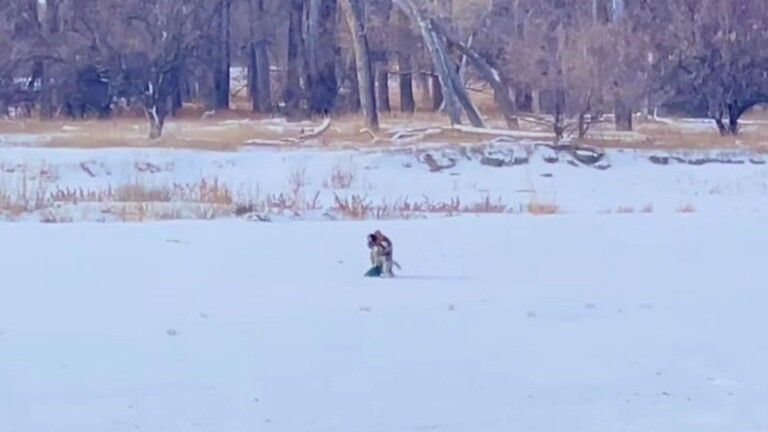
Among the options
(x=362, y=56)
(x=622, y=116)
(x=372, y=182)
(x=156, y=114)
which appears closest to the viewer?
(x=372, y=182)

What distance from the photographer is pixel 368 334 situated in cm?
812

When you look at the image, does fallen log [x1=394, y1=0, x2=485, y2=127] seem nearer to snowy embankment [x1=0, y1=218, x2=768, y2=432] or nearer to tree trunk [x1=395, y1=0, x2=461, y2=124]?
tree trunk [x1=395, y1=0, x2=461, y2=124]

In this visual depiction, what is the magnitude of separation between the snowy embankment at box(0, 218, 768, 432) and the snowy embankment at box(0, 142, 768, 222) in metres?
4.16

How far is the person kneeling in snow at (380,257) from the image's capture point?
407 inches

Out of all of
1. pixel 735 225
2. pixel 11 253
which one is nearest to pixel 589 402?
pixel 11 253

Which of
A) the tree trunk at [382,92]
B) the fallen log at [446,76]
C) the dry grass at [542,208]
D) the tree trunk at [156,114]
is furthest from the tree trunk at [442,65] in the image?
the dry grass at [542,208]

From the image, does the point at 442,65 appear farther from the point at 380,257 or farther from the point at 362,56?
the point at 380,257

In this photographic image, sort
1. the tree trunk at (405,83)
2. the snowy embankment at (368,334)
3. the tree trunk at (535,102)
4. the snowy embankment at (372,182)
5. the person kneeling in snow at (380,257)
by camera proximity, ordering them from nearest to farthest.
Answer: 1. the snowy embankment at (368,334)
2. the person kneeling in snow at (380,257)
3. the snowy embankment at (372,182)
4. the tree trunk at (535,102)
5. the tree trunk at (405,83)

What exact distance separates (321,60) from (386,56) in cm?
268

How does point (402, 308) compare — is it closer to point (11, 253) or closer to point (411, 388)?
point (411, 388)

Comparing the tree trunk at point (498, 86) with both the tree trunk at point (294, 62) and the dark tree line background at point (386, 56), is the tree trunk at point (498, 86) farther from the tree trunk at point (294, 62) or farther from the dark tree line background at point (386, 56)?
the tree trunk at point (294, 62)

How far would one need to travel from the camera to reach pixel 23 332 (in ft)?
25.7

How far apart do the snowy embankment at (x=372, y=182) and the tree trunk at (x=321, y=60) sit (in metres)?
15.0

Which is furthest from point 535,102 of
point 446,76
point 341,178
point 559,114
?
point 341,178
